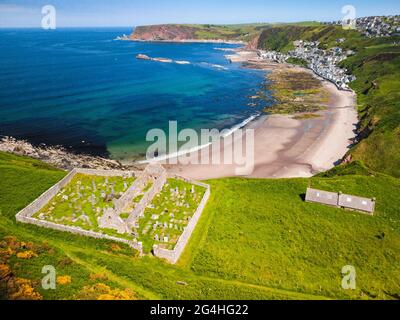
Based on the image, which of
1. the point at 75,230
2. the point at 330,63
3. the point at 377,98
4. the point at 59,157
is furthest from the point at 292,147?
the point at 330,63

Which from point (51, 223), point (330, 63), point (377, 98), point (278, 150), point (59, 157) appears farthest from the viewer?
point (330, 63)

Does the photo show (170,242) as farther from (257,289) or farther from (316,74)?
(316,74)

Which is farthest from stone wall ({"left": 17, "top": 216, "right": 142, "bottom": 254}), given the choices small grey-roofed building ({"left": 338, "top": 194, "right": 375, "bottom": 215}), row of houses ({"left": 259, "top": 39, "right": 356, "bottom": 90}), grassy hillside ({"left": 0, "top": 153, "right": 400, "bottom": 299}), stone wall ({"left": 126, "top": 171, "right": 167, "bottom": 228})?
row of houses ({"left": 259, "top": 39, "right": 356, "bottom": 90})

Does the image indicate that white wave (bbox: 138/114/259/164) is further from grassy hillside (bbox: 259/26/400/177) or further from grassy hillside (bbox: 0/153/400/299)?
grassy hillside (bbox: 259/26/400/177)

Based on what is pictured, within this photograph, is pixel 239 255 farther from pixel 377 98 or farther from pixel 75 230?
pixel 377 98

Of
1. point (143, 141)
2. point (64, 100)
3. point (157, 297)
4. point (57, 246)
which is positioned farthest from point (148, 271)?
point (64, 100)

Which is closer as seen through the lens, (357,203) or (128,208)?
(128,208)
